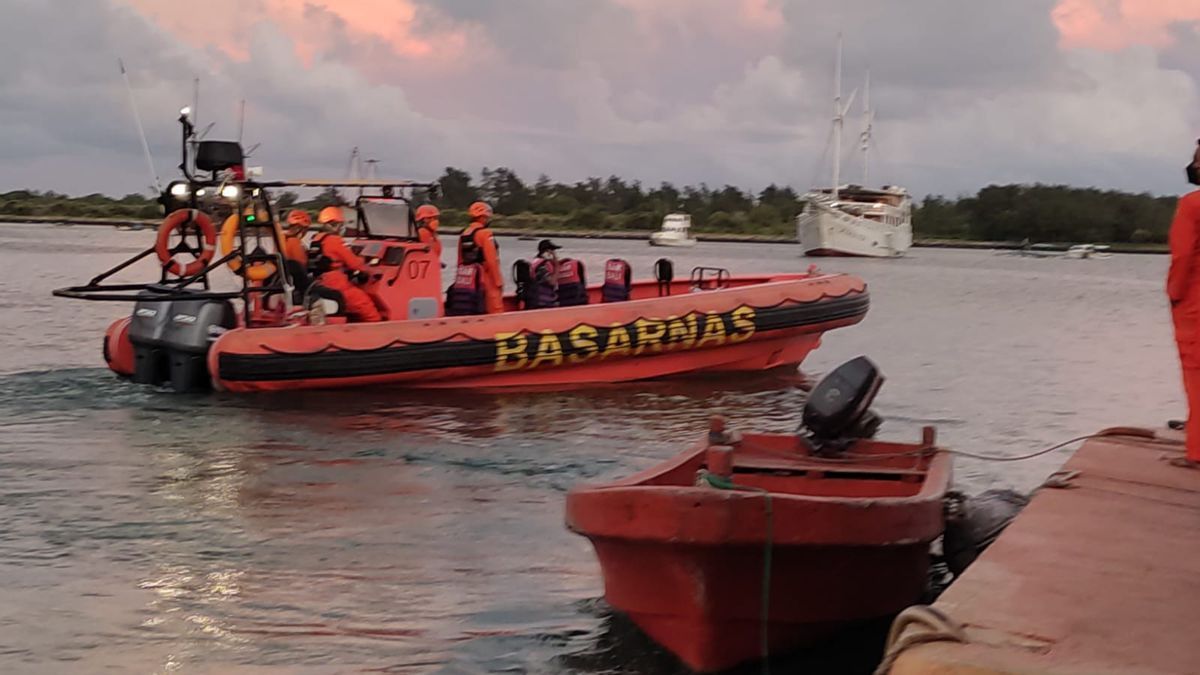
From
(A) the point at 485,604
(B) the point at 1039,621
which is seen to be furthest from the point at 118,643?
(B) the point at 1039,621

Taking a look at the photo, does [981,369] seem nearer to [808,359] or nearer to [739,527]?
[808,359]

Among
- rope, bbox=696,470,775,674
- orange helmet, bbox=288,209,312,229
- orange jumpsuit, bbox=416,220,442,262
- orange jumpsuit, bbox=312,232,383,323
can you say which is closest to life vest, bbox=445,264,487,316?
orange jumpsuit, bbox=416,220,442,262

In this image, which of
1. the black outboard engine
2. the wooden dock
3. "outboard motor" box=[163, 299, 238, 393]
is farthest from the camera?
"outboard motor" box=[163, 299, 238, 393]

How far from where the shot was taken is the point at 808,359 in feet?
58.9

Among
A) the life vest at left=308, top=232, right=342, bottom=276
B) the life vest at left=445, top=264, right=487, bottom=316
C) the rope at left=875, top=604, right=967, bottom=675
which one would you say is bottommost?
the rope at left=875, top=604, right=967, bottom=675

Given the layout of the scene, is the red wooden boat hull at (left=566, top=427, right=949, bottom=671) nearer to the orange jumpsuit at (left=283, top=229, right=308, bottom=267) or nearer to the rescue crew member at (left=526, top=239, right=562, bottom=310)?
the orange jumpsuit at (left=283, top=229, right=308, bottom=267)

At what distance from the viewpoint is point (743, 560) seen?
4.90 metres

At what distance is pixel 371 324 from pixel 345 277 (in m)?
0.67

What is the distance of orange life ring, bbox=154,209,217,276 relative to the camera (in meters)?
11.8

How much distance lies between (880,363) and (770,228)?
83984mm

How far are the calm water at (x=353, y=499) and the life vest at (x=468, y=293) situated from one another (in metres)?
0.95

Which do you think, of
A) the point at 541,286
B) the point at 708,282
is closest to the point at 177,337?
the point at 541,286

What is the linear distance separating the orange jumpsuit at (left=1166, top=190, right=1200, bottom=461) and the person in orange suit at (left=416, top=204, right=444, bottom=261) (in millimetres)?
7906

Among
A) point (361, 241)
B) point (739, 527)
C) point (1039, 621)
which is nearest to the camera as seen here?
point (1039, 621)
